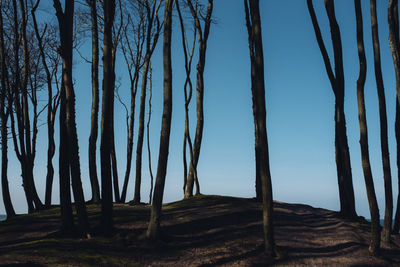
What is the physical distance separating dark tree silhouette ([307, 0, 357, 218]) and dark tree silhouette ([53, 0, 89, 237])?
9.36 m

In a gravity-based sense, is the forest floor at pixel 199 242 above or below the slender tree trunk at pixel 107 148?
below

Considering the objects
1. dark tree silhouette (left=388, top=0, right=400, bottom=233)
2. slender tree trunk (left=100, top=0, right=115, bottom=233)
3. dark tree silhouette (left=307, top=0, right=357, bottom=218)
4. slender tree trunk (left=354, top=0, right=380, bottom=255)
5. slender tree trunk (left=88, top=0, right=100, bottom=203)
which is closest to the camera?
slender tree trunk (left=100, top=0, right=115, bottom=233)

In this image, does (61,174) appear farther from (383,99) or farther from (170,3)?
(383,99)

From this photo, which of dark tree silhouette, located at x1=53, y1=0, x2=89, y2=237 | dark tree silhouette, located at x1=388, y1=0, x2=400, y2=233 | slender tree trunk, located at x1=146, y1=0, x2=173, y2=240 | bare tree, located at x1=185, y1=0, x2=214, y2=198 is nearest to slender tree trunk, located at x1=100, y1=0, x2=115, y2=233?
dark tree silhouette, located at x1=53, y1=0, x2=89, y2=237

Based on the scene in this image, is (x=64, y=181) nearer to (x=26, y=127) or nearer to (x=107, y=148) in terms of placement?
(x=107, y=148)

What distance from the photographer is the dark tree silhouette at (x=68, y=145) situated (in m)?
10.3

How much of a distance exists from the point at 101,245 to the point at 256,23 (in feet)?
22.5

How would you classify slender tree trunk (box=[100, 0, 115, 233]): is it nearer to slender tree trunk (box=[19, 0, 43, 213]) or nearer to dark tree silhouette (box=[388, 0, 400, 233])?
slender tree trunk (box=[19, 0, 43, 213])

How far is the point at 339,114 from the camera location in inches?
617

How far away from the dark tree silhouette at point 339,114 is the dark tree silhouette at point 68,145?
9.36m

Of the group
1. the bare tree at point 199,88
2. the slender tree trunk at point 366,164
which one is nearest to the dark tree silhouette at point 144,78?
the bare tree at point 199,88

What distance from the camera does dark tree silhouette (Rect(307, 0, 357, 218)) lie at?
15.4 m

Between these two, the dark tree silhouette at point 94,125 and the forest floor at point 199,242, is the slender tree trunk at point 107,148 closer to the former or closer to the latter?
the forest floor at point 199,242

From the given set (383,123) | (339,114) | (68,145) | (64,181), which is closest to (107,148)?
(68,145)
